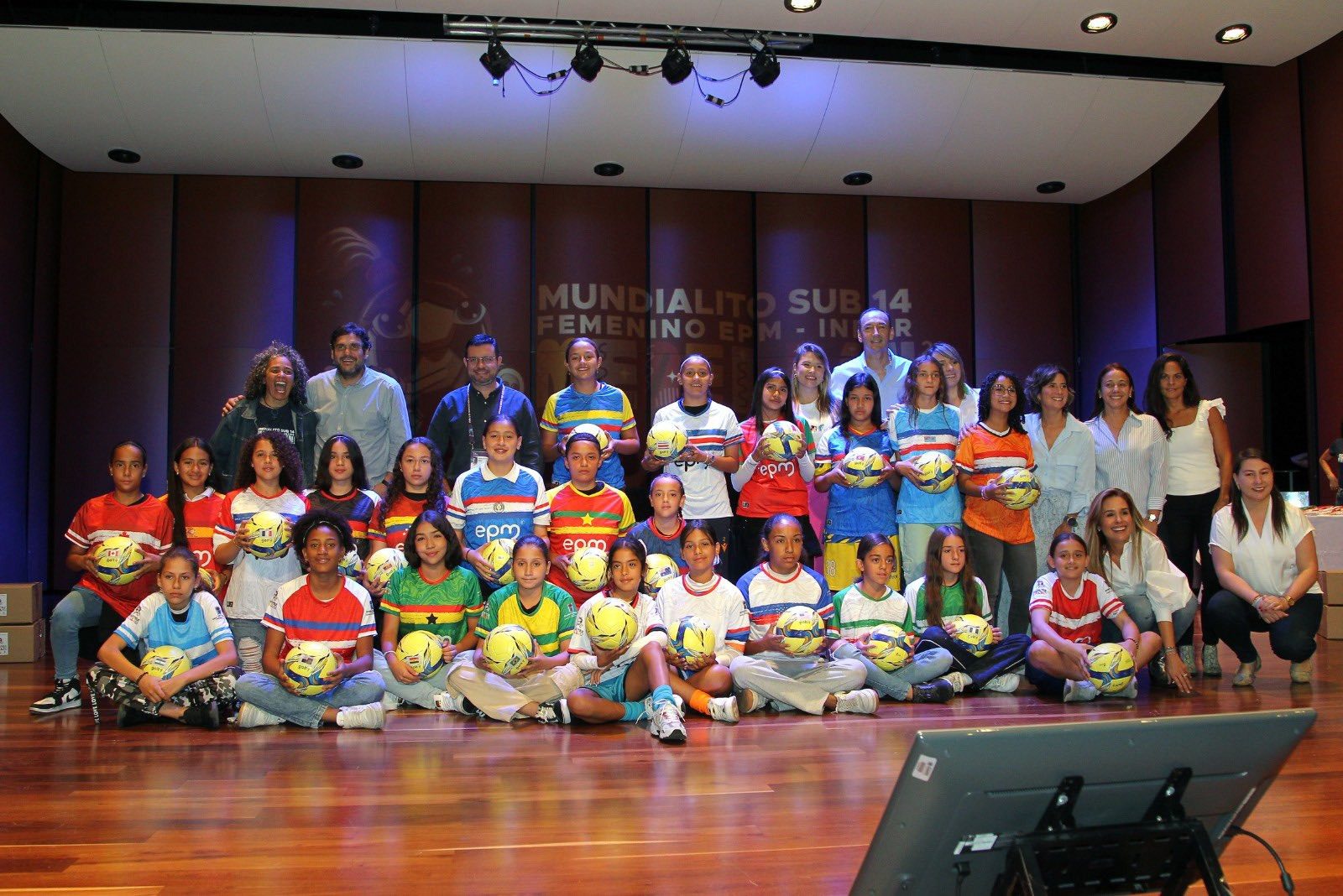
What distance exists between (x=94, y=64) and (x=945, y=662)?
6338mm

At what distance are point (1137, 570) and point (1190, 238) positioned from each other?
13.2 ft

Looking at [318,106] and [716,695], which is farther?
[318,106]

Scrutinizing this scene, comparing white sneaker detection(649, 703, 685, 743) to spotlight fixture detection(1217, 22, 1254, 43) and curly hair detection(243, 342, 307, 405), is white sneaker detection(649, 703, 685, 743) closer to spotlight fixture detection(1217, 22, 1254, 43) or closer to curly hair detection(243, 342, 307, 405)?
curly hair detection(243, 342, 307, 405)

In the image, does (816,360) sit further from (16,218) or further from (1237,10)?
(16,218)

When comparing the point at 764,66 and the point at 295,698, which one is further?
the point at 764,66

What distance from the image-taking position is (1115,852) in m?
1.61

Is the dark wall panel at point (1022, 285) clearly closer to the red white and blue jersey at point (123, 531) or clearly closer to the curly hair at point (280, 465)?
the curly hair at point (280, 465)

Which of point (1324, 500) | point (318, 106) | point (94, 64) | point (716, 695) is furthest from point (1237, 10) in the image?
point (94, 64)

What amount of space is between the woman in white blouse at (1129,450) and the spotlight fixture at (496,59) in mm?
3989

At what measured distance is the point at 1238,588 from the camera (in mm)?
5316

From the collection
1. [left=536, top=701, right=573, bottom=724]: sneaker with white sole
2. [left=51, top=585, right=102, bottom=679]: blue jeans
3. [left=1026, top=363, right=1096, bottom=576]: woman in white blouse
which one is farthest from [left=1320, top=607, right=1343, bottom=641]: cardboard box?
[left=51, top=585, right=102, bottom=679]: blue jeans

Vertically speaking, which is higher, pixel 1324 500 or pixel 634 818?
pixel 1324 500

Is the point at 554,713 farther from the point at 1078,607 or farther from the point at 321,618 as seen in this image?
the point at 1078,607

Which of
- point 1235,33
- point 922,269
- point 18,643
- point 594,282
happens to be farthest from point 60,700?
point 1235,33
